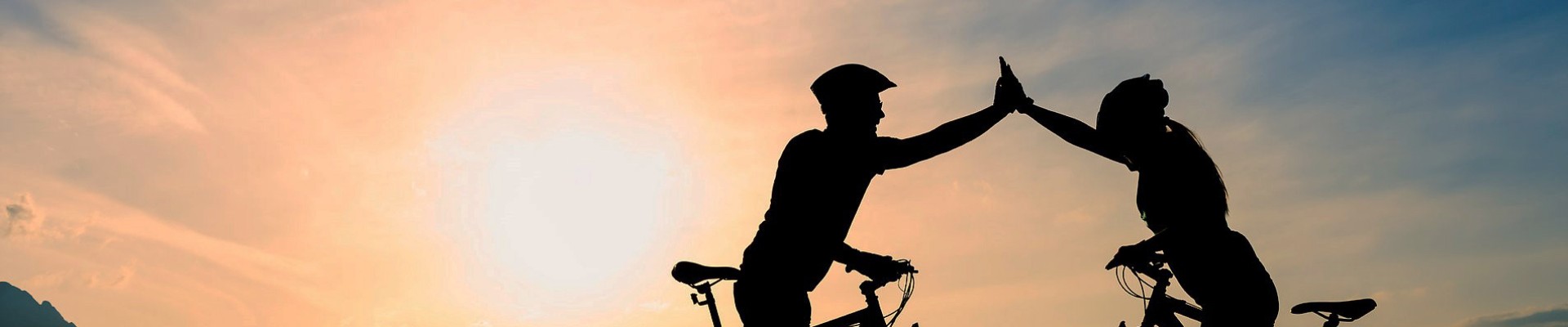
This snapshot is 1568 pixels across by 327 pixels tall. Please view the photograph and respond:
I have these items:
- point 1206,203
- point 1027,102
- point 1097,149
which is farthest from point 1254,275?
point 1027,102

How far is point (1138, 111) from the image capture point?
916 cm

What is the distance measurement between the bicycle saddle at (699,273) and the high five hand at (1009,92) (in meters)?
3.13

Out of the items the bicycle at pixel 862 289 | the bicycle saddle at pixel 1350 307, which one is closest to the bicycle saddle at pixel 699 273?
the bicycle at pixel 862 289

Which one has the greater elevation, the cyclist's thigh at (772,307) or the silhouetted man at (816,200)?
the silhouetted man at (816,200)

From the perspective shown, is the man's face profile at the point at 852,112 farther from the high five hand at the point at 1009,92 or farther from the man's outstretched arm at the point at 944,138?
the high five hand at the point at 1009,92

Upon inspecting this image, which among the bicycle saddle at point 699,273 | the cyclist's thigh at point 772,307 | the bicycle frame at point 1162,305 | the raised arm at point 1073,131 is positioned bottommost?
the cyclist's thigh at point 772,307

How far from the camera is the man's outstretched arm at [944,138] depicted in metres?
8.11

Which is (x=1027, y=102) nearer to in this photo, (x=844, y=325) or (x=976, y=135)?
(x=976, y=135)

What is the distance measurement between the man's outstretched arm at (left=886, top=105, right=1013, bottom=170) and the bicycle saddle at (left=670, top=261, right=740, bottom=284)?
4.70ft

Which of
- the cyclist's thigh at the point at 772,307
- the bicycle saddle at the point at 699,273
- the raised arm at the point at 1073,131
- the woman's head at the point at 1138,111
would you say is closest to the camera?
the cyclist's thigh at the point at 772,307

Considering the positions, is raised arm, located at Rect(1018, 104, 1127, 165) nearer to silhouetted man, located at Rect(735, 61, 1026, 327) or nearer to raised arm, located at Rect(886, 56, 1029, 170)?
raised arm, located at Rect(886, 56, 1029, 170)

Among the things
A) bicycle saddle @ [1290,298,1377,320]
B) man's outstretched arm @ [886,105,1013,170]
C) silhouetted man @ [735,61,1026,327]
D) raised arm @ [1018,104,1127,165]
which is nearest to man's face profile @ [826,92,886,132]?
silhouetted man @ [735,61,1026,327]

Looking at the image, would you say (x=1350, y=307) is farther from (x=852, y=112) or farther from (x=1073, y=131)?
(x=852, y=112)

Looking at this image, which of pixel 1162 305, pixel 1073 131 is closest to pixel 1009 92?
pixel 1073 131
